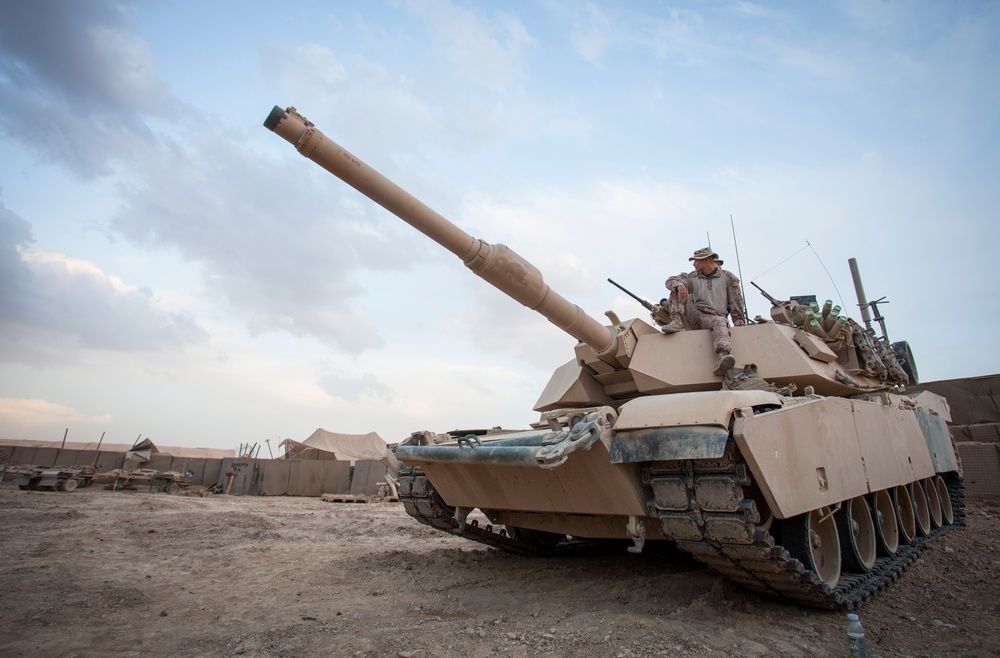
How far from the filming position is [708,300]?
6203mm

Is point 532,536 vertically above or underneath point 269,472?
underneath

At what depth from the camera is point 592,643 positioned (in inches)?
140

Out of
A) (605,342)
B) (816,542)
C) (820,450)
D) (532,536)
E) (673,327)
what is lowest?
(532,536)

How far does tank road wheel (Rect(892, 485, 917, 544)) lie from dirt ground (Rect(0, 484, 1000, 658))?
0.26 m

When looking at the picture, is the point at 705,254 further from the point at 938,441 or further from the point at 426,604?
the point at 938,441

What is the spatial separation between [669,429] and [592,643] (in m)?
1.38

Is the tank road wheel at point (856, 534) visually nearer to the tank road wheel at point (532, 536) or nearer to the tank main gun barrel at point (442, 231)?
the tank main gun barrel at point (442, 231)

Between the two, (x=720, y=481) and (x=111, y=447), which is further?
(x=111, y=447)

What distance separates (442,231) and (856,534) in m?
4.75

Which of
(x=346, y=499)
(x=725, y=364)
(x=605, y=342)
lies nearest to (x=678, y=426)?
(x=725, y=364)

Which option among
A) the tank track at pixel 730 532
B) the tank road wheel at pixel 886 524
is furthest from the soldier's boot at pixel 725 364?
the tank road wheel at pixel 886 524

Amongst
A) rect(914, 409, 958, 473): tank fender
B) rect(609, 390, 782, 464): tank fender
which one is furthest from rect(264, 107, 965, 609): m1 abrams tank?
rect(914, 409, 958, 473): tank fender

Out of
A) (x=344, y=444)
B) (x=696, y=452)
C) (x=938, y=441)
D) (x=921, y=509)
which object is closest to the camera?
(x=696, y=452)

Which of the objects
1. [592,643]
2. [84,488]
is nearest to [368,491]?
[84,488]
